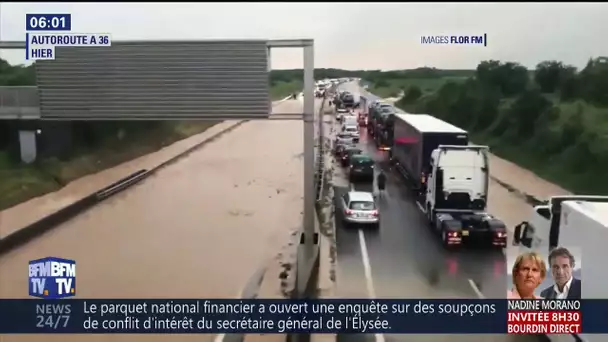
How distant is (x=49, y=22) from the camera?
342cm

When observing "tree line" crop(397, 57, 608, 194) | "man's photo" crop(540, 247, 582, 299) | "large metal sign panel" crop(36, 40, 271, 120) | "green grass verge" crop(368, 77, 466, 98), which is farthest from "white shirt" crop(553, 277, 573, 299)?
"large metal sign panel" crop(36, 40, 271, 120)

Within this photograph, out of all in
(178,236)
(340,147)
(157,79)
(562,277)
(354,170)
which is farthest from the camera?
(178,236)

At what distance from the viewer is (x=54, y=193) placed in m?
10.6

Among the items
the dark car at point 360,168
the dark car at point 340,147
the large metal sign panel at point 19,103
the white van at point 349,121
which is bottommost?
the dark car at point 360,168

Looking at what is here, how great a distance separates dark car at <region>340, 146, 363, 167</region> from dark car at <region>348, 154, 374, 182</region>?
6 cm

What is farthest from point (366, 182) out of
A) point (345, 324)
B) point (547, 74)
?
point (345, 324)

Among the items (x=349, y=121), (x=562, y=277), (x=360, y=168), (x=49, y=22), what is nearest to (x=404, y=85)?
(x=349, y=121)

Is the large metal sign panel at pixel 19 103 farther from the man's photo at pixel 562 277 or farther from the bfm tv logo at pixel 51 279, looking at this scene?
the man's photo at pixel 562 277

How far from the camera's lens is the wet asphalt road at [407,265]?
193 inches

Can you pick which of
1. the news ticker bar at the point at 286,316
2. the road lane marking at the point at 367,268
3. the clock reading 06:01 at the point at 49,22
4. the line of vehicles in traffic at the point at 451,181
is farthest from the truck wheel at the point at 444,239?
the clock reading 06:01 at the point at 49,22

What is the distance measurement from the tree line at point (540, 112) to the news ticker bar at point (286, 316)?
1.78 m

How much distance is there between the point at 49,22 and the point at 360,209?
423cm

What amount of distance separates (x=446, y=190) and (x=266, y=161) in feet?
33.1

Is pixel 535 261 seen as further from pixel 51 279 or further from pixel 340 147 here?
pixel 340 147
